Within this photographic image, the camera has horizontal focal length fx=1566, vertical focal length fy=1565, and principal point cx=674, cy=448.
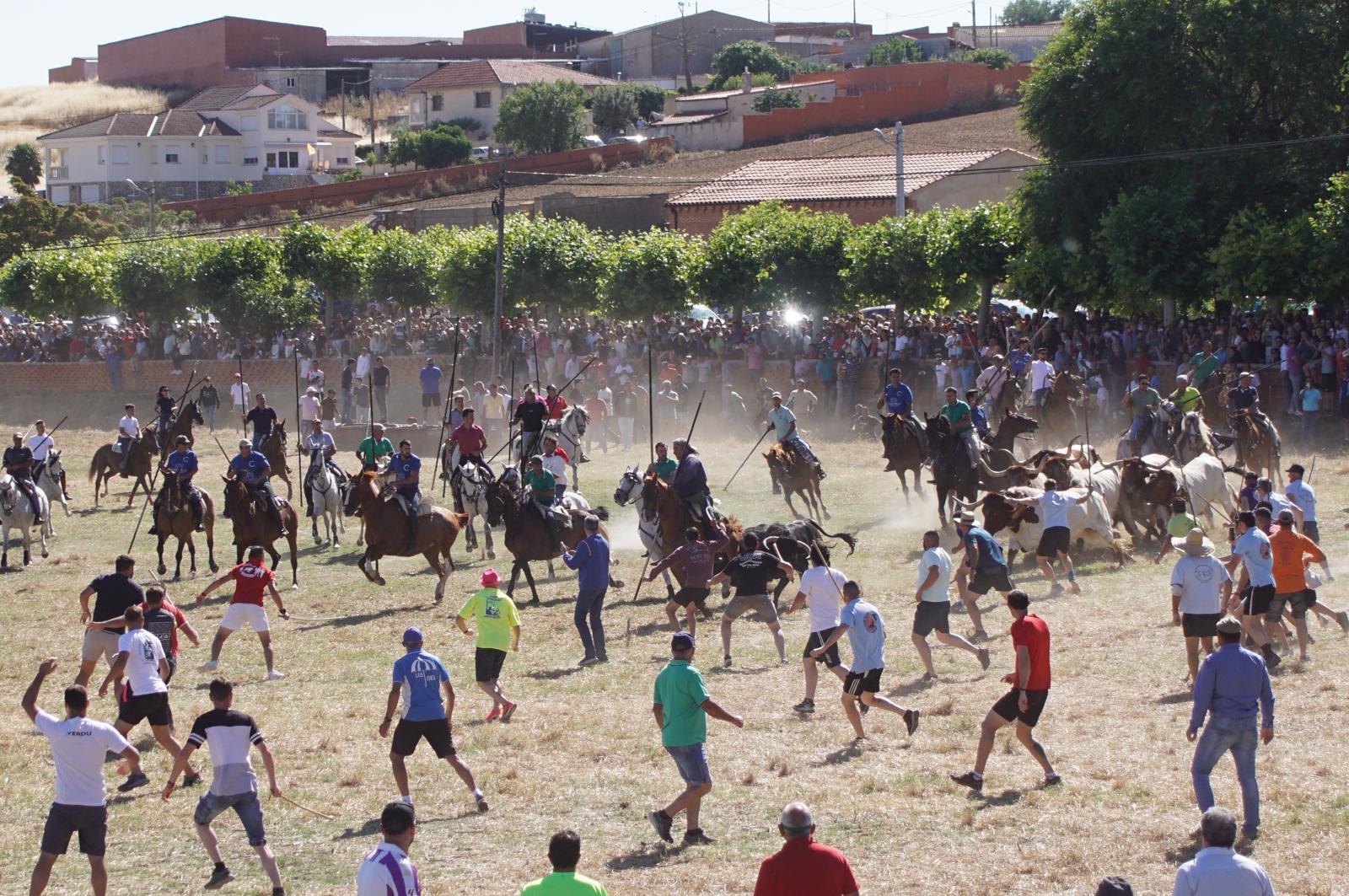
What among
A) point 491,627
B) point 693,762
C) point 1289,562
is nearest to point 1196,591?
point 1289,562

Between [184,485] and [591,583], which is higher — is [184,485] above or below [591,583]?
above

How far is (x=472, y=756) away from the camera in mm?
14070

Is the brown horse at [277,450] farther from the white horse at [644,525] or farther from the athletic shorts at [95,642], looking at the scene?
the athletic shorts at [95,642]

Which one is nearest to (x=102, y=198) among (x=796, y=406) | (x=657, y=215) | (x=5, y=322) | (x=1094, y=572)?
(x=5, y=322)

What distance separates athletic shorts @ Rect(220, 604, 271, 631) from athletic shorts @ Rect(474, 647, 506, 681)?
302 centimetres

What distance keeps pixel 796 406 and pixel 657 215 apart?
→ 28.1 meters

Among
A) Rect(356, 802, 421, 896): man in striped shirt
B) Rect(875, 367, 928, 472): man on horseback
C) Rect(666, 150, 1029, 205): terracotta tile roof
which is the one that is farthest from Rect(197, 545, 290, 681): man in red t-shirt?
Rect(666, 150, 1029, 205): terracotta tile roof

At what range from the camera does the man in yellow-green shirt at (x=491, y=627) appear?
14664mm

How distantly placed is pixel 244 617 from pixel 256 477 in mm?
6263

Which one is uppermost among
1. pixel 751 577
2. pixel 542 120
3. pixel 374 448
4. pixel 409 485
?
pixel 542 120

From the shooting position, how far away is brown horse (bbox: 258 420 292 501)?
29.1 m

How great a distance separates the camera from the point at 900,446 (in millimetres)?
25656

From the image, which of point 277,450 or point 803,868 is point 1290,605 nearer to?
point 803,868

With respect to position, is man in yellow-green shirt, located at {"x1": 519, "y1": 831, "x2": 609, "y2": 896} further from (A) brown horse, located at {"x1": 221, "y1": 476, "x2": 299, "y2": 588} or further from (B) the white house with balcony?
(B) the white house with balcony
